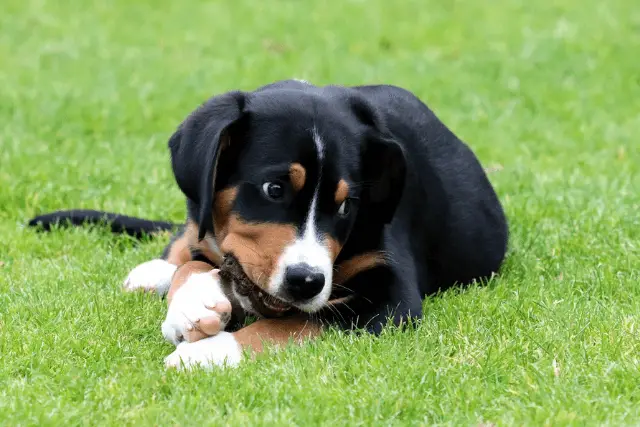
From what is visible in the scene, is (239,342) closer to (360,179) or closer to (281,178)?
(281,178)

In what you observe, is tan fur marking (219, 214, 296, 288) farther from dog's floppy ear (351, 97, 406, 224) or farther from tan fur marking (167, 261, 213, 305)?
dog's floppy ear (351, 97, 406, 224)

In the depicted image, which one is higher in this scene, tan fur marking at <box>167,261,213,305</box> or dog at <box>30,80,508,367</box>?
dog at <box>30,80,508,367</box>

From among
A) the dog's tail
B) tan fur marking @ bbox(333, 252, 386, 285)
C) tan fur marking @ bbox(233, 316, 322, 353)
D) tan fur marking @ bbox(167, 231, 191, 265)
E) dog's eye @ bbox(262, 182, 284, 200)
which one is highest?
dog's eye @ bbox(262, 182, 284, 200)

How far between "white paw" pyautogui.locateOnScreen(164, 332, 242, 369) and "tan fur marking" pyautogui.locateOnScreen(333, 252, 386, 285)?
625 millimetres

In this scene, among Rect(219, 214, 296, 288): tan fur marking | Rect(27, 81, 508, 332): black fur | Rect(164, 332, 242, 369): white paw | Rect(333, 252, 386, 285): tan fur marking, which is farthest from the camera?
Rect(333, 252, 386, 285): tan fur marking

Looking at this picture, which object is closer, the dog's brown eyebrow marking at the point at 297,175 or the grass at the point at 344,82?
the grass at the point at 344,82

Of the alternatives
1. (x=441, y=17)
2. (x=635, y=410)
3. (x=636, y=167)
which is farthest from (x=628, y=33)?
(x=635, y=410)

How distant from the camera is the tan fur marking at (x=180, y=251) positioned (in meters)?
5.34

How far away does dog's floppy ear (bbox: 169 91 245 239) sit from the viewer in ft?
14.8

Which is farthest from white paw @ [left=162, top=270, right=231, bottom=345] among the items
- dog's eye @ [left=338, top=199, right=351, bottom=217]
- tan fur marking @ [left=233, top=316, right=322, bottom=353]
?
dog's eye @ [left=338, top=199, right=351, bottom=217]

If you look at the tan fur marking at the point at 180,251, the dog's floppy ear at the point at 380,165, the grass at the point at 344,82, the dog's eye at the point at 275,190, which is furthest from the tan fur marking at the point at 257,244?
the tan fur marking at the point at 180,251

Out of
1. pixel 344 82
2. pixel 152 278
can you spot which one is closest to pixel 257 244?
pixel 152 278

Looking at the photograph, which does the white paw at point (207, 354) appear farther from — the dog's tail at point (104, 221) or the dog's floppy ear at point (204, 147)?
the dog's tail at point (104, 221)

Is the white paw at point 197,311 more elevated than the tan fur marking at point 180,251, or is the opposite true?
the white paw at point 197,311
